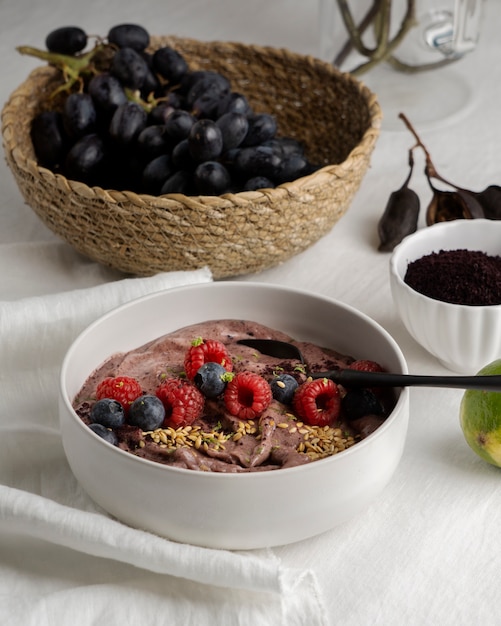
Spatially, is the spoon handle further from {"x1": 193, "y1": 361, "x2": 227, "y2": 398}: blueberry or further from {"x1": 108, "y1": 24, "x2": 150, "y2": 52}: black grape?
{"x1": 108, "y1": 24, "x2": 150, "y2": 52}: black grape

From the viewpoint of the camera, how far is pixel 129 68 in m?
1.57

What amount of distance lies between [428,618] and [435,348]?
1.40ft

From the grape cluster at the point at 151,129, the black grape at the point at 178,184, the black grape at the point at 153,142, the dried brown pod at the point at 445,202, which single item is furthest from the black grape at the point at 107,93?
the dried brown pod at the point at 445,202

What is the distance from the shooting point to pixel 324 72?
1732mm

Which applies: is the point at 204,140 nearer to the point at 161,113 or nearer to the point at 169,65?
the point at 161,113

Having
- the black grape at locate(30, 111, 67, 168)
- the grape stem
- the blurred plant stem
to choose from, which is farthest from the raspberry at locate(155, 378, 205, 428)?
the blurred plant stem

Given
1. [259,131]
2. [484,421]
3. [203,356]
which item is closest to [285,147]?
[259,131]

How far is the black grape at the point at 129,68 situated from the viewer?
5.14ft

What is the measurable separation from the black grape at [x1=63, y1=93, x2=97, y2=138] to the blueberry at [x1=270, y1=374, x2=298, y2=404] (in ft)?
2.11

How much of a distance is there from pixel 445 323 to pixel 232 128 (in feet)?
1.50

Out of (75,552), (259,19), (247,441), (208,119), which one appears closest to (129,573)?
(75,552)

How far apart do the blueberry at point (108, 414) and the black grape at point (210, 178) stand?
1.48 ft

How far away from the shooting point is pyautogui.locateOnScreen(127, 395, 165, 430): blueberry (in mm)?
1024

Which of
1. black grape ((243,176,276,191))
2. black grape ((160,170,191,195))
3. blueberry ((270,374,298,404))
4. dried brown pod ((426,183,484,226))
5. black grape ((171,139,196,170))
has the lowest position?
dried brown pod ((426,183,484,226))
